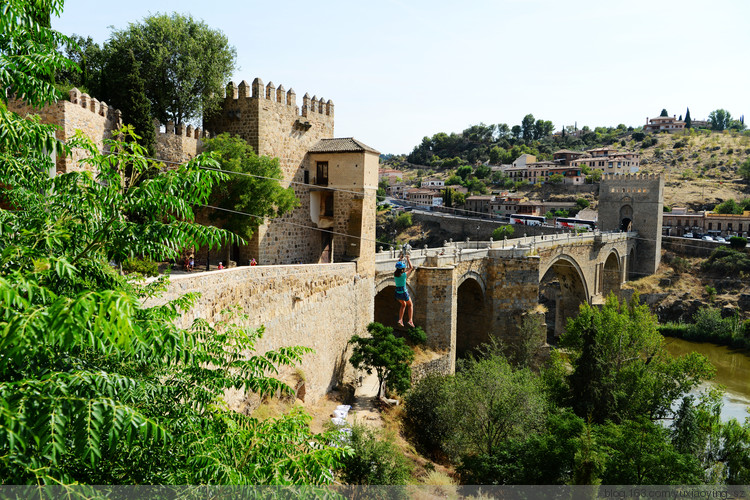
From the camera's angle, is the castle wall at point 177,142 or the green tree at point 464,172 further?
the green tree at point 464,172

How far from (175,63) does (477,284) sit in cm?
1988

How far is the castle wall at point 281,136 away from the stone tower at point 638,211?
148ft

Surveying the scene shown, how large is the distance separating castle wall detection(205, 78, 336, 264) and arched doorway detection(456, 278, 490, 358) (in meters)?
12.5

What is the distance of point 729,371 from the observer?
38.3m

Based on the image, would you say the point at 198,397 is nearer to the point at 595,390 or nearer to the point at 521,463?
the point at 521,463

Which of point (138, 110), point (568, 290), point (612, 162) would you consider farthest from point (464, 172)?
point (138, 110)

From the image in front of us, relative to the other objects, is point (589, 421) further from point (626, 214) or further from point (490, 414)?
point (626, 214)

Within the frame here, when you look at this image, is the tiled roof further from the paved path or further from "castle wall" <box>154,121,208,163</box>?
the paved path

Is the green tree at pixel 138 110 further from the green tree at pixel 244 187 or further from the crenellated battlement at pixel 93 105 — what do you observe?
the green tree at pixel 244 187

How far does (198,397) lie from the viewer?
6012 millimetres

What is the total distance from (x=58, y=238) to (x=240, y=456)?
9.35 feet

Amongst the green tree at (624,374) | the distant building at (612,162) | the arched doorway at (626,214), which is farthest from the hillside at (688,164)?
the green tree at (624,374)

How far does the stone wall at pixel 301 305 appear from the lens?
37.8ft

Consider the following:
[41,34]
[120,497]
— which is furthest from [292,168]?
[120,497]
